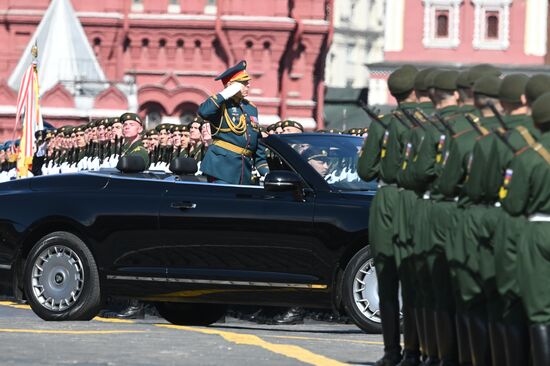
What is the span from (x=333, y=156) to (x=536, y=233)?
16.8 feet

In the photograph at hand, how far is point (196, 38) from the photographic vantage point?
93.6 metres

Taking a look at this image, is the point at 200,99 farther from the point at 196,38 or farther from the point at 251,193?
the point at 251,193

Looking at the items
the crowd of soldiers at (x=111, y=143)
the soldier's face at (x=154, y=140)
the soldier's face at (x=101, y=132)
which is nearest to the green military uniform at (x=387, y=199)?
the crowd of soldiers at (x=111, y=143)

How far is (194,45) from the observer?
93938 mm

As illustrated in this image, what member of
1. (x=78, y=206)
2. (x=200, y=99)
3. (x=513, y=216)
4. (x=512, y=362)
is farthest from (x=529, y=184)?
(x=200, y=99)

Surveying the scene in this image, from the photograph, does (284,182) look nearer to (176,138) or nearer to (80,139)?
(176,138)

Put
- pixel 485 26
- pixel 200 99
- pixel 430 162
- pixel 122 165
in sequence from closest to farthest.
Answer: pixel 430 162
pixel 122 165
pixel 200 99
pixel 485 26

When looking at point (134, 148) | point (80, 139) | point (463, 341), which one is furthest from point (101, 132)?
point (463, 341)

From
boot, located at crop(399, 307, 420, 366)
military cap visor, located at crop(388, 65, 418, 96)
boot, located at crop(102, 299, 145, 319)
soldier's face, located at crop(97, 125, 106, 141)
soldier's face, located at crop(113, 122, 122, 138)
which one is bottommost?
boot, located at crop(102, 299, 145, 319)

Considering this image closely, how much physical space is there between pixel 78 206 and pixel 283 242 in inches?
66.5

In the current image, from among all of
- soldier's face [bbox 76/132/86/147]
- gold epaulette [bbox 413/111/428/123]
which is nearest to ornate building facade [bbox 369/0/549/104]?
soldier's face [bbox 76/132/86/147]

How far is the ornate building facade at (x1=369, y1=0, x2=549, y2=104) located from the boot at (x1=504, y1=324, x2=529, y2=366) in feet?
311

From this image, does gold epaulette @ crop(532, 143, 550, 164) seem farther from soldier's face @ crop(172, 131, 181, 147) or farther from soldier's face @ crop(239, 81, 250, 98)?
soldier's face @ crop(172, 131, 181, 147)

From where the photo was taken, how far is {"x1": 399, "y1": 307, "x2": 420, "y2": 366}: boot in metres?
12.0
